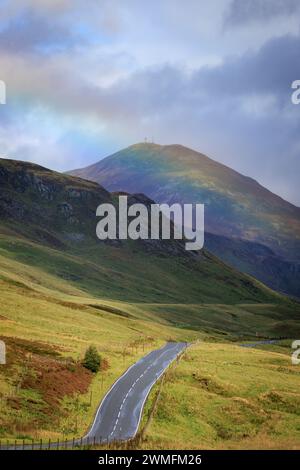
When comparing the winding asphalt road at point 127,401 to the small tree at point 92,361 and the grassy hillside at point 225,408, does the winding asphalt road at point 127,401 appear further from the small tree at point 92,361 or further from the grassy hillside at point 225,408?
the small tree at point 92,361

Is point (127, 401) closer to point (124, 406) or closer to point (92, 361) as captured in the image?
point (124, 406)

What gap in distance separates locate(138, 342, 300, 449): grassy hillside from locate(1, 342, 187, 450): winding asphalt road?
1.73m

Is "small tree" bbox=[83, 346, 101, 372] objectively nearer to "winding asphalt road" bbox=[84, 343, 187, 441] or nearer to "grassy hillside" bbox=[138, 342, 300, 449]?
"winding asphalt road" bbox=[84, 343, 187, 441]

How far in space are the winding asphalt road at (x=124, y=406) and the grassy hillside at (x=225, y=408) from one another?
1.73 m

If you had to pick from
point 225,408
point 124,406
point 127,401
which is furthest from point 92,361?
point 225,408

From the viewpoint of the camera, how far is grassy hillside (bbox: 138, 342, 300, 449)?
190 feet

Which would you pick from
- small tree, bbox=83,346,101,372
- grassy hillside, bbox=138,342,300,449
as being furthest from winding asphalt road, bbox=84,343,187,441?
small tree, bbox=83,346,101,372

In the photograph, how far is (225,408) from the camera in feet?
Answer: 233

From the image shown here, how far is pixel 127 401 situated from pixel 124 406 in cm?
220

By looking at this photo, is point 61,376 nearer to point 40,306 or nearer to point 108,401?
point 108,401

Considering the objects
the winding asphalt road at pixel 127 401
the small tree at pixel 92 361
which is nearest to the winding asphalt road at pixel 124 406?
the winding asphalt road at pixel 127 401

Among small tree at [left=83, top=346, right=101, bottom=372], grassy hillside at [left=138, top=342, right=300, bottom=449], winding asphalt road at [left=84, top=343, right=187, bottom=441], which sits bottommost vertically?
grassy hillside at [left=138, top=342, right=300, bottom=449]
